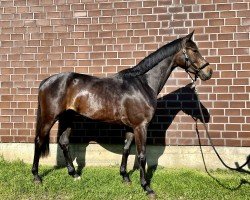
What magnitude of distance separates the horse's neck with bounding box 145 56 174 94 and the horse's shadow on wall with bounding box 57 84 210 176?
0.96 meters

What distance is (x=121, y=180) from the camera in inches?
191

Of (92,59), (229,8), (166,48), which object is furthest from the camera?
(92,59)

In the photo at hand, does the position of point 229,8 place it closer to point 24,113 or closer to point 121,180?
point 121,180

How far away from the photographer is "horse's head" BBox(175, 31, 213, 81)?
4.48m

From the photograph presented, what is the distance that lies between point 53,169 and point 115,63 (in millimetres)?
2276

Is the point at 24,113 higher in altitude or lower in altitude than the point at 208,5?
lower

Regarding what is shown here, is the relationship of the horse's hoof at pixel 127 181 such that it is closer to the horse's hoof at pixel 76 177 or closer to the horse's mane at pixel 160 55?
the horse's hoof at pixel 76 177

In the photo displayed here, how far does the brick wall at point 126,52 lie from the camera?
5387mm

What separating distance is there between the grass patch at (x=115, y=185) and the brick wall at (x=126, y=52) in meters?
0.67

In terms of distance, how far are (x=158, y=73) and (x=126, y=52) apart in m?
1.23

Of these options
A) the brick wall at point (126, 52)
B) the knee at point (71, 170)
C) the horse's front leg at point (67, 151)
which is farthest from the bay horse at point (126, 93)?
the brick wall at point (126, 52)

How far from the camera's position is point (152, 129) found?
5.58 m

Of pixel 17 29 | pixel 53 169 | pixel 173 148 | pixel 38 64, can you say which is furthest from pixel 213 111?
pixel 17 29

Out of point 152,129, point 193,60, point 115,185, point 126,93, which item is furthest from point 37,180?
point 193,60
